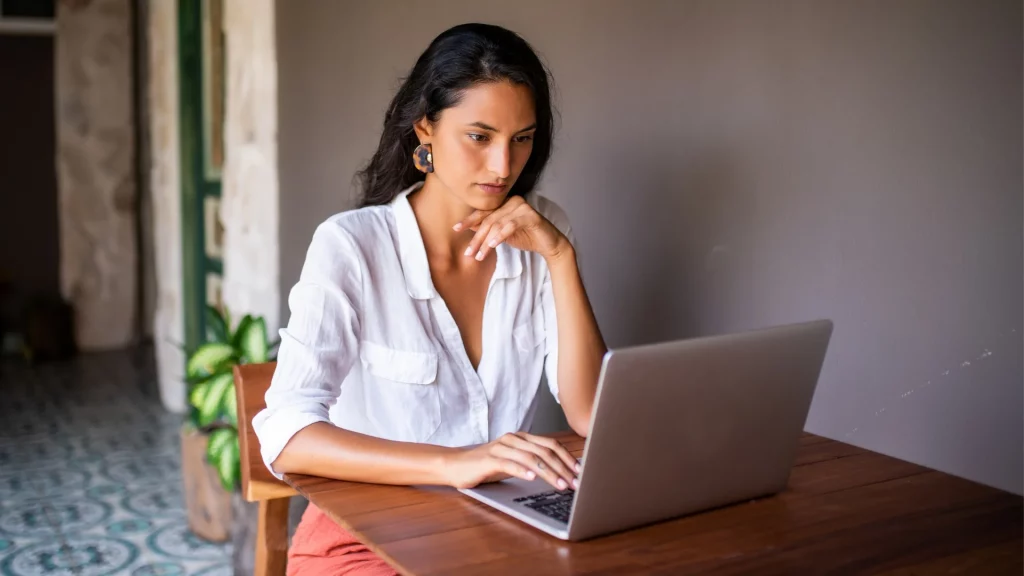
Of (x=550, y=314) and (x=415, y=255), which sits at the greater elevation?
(x=415, y=255)

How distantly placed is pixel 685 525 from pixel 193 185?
3996 millimetres

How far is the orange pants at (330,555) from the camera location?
1412 mm

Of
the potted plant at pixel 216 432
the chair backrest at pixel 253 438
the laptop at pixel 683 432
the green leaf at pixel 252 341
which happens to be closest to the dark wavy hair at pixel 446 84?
the chair backrest at pixel 253 438

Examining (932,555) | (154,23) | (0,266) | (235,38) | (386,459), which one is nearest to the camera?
(932,555)

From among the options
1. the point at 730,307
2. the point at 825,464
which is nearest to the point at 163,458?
the point at 730,307

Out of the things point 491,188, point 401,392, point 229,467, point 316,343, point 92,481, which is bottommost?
point 92,481

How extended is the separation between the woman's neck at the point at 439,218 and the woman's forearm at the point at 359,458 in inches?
19.7

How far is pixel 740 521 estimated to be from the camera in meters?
1.22

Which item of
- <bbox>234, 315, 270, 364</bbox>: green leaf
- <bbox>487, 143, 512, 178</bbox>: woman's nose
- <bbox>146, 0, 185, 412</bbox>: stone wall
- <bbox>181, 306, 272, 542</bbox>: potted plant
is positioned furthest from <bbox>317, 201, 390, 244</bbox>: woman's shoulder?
<bbox>146, 0, 185, 412</bbox>: stone wall

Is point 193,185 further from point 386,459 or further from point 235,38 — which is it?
point 386,459

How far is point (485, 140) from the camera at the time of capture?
1.64 metres

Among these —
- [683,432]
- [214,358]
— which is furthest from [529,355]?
[214,358]

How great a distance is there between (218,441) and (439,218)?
142 cm

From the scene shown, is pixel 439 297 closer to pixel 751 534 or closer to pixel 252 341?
pixel 751 534
